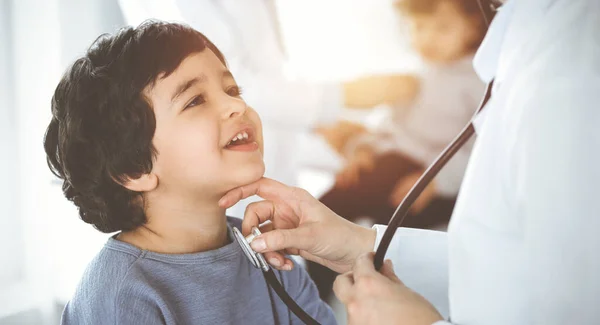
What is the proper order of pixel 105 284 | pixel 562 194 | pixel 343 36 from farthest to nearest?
pixel 343 36 → pixel 105 284 → pixel 562 194

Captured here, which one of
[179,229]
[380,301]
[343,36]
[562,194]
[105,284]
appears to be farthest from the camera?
[343,36]

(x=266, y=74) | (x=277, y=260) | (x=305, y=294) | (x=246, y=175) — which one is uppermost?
(x=266, y=74)

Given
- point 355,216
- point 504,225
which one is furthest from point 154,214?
point 504,225

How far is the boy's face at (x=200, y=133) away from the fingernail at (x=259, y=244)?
10 cm

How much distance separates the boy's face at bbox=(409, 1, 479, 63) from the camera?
85cm

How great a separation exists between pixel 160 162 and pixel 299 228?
222 mm

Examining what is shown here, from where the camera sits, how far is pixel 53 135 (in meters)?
0.72

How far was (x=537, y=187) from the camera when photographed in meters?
0.36

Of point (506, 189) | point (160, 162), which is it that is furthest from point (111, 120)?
point (506, 189)

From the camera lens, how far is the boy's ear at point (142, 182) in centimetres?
A: 71

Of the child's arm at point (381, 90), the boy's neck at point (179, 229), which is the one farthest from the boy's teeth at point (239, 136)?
the child's arm at point (381, 90)

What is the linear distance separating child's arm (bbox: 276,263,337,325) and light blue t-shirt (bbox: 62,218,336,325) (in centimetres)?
3

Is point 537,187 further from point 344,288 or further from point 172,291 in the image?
point 172,291

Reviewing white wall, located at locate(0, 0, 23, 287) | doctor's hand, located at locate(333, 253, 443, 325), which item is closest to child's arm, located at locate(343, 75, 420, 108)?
doctor's hand, located at locate(333, 253, 443, 325)
